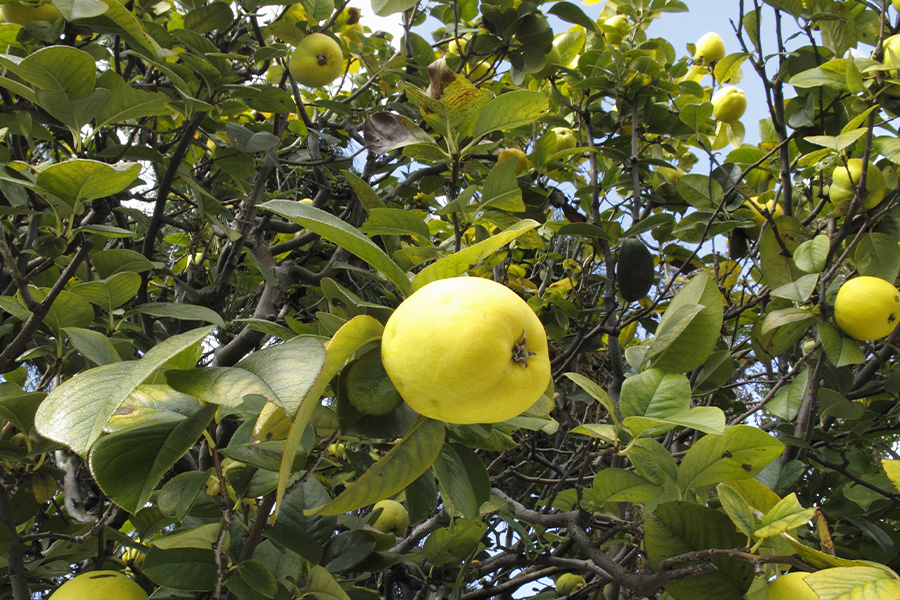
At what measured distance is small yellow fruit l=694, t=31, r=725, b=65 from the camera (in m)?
2.88

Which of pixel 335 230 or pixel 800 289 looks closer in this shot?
pixel 335 230

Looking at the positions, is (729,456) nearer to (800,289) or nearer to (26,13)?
(800,289)

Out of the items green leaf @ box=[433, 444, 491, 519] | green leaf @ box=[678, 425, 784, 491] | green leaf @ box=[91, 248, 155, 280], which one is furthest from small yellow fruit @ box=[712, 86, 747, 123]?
green leaf @ box=[91, 248, 155, 280]

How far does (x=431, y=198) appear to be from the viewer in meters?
2.74

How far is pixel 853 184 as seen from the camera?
1.63m

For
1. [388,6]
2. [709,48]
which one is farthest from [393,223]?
[709,48]

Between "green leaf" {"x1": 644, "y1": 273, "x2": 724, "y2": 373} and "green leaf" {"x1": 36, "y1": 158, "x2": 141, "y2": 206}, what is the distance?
0.88 m

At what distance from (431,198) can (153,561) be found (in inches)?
79.1

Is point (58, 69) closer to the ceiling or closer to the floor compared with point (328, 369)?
closer to the ceiling

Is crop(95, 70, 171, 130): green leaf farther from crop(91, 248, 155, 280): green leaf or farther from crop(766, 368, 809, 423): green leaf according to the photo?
crop(766, 368, 809, 423): green leaf

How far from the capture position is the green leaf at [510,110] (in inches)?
39.4

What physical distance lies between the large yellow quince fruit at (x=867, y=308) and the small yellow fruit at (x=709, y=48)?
1829 millimetres

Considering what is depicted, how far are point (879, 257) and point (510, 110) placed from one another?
4.11ft

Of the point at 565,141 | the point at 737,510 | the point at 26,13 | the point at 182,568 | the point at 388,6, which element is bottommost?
the point at 182,568
